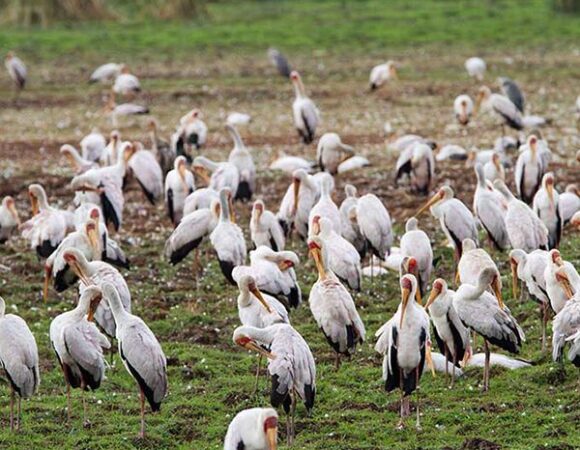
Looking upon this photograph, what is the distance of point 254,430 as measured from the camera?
7.60 metres

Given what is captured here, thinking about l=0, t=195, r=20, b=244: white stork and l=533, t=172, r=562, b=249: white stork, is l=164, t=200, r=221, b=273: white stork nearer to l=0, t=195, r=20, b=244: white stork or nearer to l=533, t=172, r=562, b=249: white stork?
l=0, t=195, r=20, b=244: white stork

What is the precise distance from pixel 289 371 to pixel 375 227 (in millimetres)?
4517

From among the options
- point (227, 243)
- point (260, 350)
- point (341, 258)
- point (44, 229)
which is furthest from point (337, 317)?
point (44, 229)

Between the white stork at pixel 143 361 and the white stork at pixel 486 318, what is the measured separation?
6.88 ft

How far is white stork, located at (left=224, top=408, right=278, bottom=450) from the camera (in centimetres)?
746

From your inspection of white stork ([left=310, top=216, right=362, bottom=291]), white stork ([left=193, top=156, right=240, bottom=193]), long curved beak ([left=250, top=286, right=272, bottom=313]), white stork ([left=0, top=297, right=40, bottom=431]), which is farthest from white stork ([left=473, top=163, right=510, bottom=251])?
white stork ([left=0, top=297, right=40, bottom=431])

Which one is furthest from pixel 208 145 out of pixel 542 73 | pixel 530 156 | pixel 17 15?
pixel 17 15

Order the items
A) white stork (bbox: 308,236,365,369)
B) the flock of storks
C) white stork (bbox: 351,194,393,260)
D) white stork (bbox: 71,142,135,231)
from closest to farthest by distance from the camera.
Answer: the flock of storks
white stork (bbox: 308,236,365,369)
white stork (bbox: 351,194,393,260)
white stork (bbox: 71,142,135,231)

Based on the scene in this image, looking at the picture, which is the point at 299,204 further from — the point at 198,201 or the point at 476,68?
the point at 476,68

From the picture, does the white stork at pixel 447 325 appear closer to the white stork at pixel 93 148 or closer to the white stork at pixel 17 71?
the white stork at pixel 93 148

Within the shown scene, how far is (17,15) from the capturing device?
3712 cm

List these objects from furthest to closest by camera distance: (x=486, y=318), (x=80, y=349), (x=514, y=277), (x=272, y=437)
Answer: (x=514, y=277), (x=486, y=318), (x=80, y=349), (x=272, y=437)

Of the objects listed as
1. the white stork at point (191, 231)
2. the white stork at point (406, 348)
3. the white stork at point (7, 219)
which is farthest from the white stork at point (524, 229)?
the white stork at point (7, 219)

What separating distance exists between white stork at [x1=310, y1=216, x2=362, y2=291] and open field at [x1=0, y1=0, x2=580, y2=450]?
40cm
